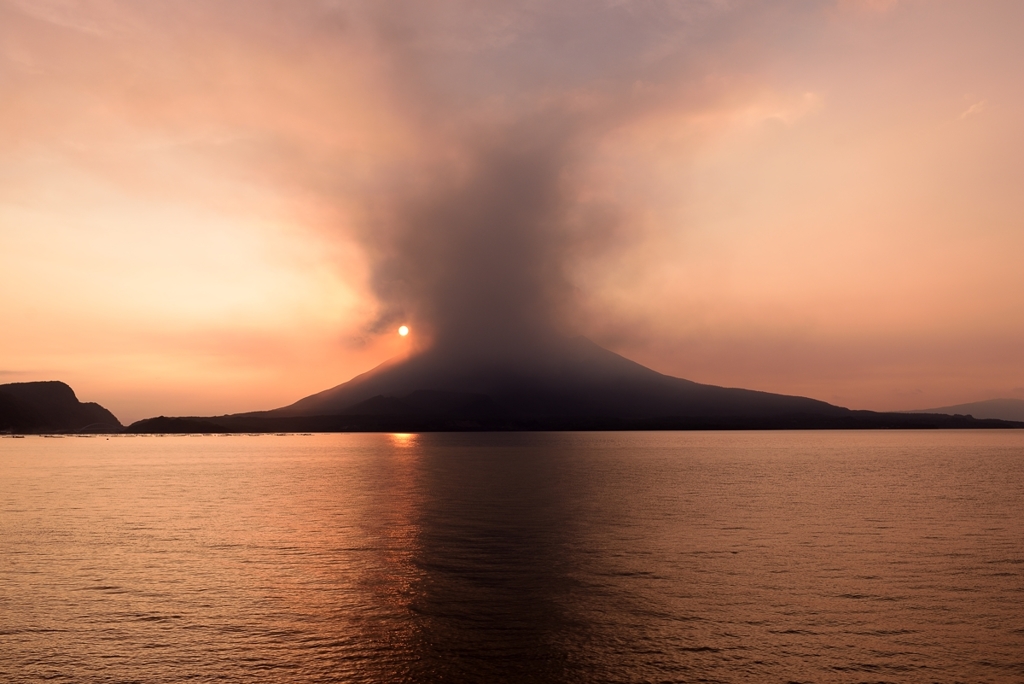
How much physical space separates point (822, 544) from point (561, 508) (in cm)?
2805

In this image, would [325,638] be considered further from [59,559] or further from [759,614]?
[59,559]

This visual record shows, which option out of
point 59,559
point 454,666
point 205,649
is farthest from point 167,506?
point 454,666

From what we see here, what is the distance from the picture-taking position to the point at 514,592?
35.6m

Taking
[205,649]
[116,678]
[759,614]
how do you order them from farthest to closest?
[759,614], [205,649], [116,678]

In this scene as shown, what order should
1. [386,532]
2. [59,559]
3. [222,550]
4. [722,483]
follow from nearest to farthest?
[59,559] < [222,550] < [386,532] < [722,483]

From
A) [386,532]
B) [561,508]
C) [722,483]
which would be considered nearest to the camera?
[386,532]

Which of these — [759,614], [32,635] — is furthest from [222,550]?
[759,614]

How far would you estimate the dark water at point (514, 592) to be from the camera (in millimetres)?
25375

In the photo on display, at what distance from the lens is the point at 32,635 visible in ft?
94.3

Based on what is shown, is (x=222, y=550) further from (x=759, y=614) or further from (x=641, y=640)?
(x=759, y=614)

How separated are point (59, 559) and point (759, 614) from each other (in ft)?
143

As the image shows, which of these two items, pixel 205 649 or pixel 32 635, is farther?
pixel 32 635

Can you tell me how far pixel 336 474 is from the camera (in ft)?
421

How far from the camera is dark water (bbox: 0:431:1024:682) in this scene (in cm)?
2538
